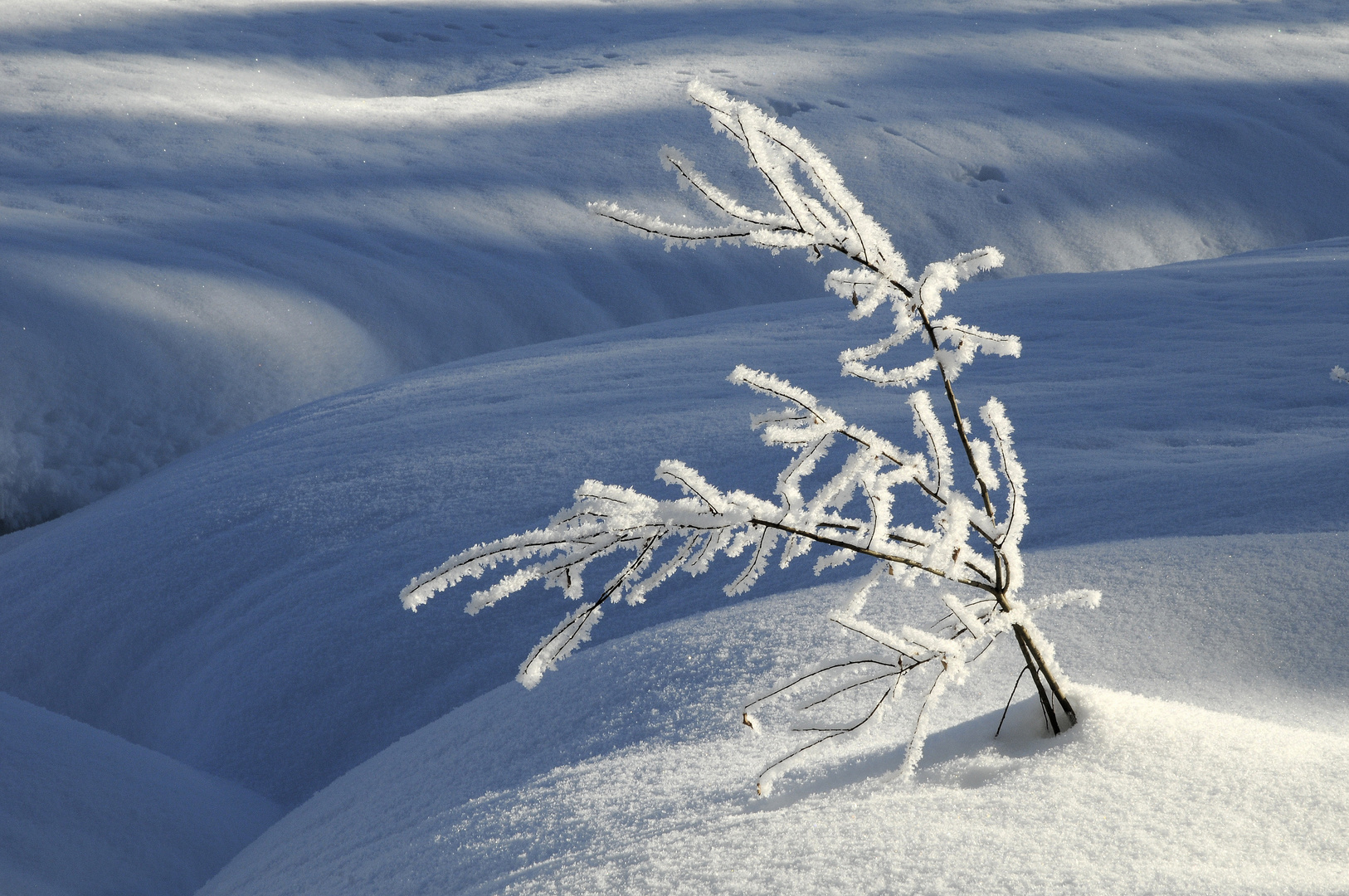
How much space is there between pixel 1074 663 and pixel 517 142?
7.16m

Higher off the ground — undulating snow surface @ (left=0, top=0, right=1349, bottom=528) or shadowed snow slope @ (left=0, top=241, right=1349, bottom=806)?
undulating snow surface @ (left=0, top=0, right=1349, bottom=528)

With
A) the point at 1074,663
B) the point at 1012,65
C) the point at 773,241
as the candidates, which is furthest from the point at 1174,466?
the point at 1012,65

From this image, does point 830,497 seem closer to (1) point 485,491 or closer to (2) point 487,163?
(1) point 485,491

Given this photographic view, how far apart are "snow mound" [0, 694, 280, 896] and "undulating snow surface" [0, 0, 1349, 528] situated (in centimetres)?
290

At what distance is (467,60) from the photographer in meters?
10.2

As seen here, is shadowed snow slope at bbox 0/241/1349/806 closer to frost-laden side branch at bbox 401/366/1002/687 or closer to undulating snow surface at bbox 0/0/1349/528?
frost-laden side branch at bbox 401/366/1002/687

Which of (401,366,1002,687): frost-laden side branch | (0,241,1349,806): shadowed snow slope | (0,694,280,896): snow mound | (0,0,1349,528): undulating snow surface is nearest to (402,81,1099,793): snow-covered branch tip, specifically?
(401,366,1002,687): frost-laden side branch

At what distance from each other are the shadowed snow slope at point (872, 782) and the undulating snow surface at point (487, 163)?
3.62 metres

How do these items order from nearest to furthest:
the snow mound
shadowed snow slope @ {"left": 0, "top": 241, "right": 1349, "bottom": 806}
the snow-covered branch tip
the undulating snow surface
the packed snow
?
the snow-covered branch tip < the packed snow < the snow mound < shadowed snow slope @ {"left": 0, "top": 241, "right": 1349, "bottom": 806} < the undulating snow surface

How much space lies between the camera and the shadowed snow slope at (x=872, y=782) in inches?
35.4

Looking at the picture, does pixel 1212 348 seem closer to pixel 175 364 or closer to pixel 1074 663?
pixel 1074 663

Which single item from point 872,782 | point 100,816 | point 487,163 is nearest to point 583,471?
point 100,816

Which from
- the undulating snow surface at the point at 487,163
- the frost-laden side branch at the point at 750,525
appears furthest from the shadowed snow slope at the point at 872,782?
the undulating snow surface at the point at 487,163

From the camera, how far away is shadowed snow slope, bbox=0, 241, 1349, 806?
7.43 feet
